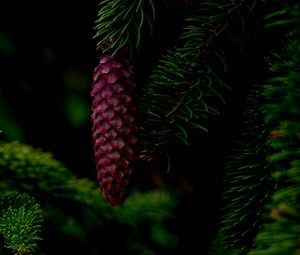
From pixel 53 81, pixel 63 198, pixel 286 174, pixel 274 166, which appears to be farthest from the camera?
pixel 53 81

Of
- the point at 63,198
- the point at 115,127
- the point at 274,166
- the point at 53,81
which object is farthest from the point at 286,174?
the point at 53,81

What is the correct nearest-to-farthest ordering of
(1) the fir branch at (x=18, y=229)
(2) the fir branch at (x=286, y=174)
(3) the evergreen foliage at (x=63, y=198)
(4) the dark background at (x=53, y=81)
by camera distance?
1. (2) the fir branch at (x=286, y=174)
2. (1) the fir branch at (x=18, y=229)
3. (3) the evergreen foliage at (x=63, y=198)
4. (4) the dark background at (x=53, y=81)

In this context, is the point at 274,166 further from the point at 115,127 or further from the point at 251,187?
the point at 115,127

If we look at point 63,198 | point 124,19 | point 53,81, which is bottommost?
point 63,198

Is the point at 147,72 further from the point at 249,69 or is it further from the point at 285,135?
the point at 285,135

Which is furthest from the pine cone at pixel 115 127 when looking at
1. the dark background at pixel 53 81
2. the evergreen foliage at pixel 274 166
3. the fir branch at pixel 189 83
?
the dark background at pixel 53 81

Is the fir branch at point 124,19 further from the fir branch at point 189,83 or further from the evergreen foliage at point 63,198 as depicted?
the evergreen foliage at point 63,198

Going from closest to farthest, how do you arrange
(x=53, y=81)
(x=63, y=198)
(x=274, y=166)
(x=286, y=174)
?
(x=286, y=174) < (x=274, y=166) < (x=63, y=198) < (x=53, y=81)
